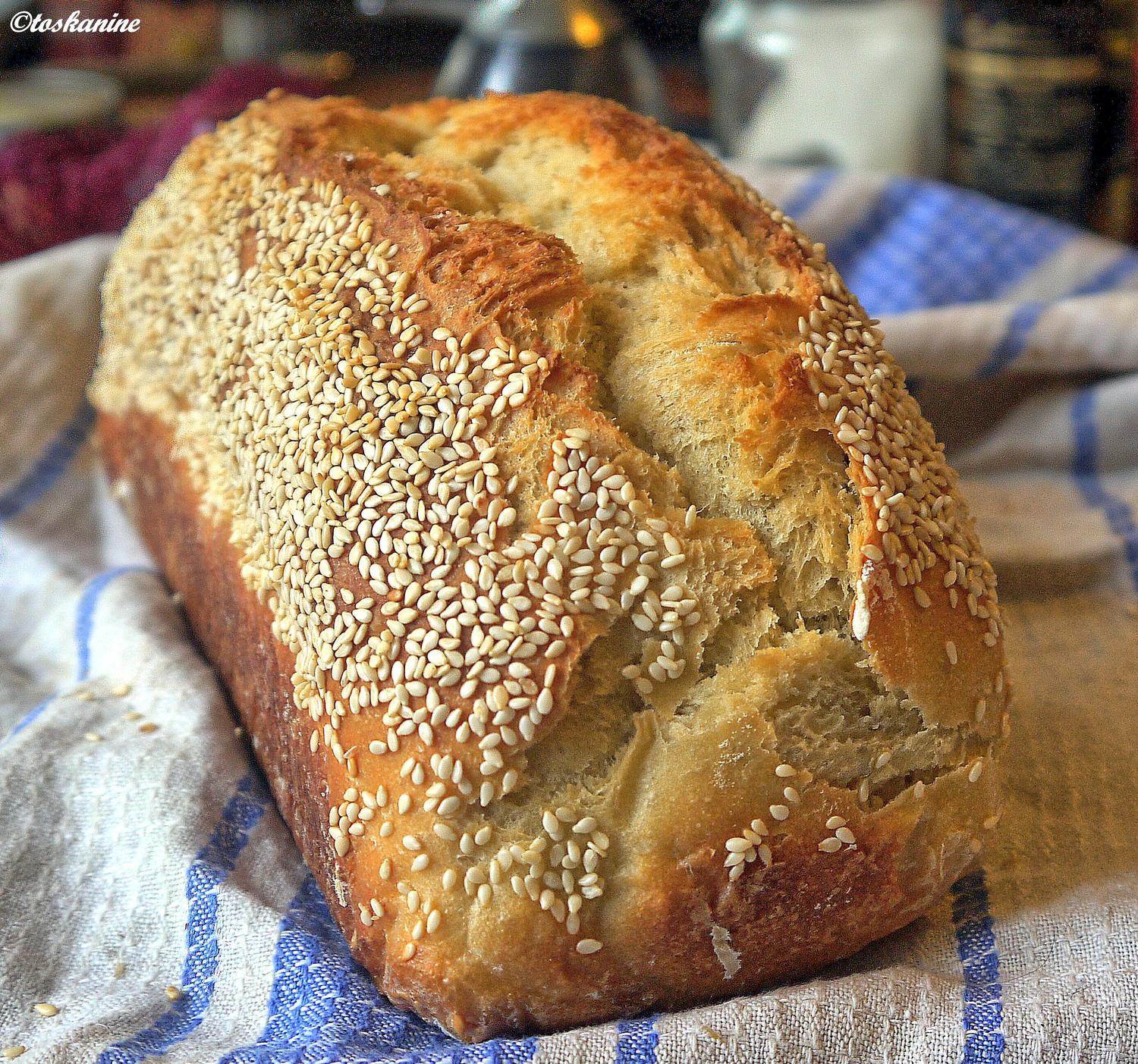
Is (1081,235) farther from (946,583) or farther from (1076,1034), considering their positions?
(1076,1034)

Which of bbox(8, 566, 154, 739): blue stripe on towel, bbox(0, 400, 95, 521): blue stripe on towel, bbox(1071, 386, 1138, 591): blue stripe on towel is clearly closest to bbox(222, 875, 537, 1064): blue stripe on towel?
bbox(8, 566, 154, 739): blue stripe on towel

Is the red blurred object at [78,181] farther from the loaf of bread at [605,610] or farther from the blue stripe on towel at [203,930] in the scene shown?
the blue stripe on towel at [203,930]

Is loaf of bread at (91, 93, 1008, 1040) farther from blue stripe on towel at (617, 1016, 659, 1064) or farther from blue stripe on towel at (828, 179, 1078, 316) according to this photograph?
blue stripe on towel at (828, 179, 1078, 316)

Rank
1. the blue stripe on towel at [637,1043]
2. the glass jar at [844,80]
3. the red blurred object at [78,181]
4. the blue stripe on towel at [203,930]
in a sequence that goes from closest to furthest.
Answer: the blue stripe on towel at [637,1043] → the blue stripe on towel at [203,930] → the red blurred object at [78,181] → the glass jar at [844,80]

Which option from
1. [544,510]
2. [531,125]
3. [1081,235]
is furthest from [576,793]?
[1081,235]

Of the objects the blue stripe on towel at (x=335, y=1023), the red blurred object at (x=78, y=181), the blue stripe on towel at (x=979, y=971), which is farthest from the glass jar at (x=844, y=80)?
the blue stripe on towel at (x=335, y=1023)

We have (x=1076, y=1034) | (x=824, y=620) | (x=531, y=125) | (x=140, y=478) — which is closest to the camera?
(x=1076, y=1034)
